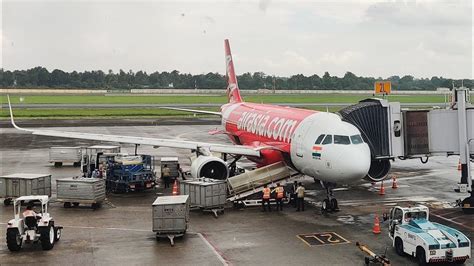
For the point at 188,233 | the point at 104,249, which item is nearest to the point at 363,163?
the point at 188,233

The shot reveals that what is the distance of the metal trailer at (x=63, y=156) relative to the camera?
42.6m

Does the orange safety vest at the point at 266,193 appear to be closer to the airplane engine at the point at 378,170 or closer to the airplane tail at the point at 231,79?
the airplane engine at the point at 378,170

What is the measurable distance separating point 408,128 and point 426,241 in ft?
37.9

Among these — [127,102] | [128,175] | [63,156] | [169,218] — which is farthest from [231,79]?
[127,102]

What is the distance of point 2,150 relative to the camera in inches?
2035

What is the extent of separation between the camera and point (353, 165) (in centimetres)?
2342

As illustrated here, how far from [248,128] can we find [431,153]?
45.4 feet

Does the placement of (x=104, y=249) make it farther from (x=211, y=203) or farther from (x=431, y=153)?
(x=431, y=153)

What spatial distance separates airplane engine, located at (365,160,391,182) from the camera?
96.6ft

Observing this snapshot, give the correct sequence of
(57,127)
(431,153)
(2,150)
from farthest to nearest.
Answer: (57,127), (2,150), (431,153)

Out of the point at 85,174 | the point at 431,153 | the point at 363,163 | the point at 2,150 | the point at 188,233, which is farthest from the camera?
the point at 2,150

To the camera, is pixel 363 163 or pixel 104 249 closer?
pixel 104 249

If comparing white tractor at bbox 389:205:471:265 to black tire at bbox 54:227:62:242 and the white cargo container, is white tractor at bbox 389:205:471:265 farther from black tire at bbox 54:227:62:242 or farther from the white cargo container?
black tire at bbox 54:227:62:242

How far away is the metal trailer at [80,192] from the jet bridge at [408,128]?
523 inches
